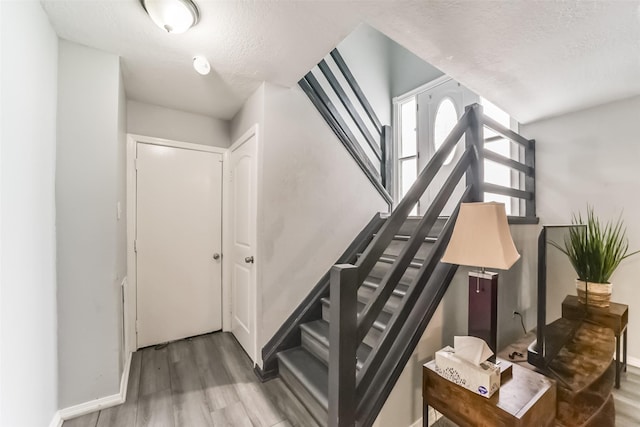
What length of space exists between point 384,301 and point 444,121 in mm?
2946

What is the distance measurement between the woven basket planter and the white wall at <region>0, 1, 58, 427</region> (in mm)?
3213

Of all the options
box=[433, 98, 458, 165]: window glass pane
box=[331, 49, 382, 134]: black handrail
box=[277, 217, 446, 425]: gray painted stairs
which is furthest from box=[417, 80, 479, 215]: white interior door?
box=[277, 217, 446, 425]: gray painted stairs

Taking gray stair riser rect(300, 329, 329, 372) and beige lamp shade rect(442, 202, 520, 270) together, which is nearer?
beige lamp shade rect(442, 202, 520, 270)

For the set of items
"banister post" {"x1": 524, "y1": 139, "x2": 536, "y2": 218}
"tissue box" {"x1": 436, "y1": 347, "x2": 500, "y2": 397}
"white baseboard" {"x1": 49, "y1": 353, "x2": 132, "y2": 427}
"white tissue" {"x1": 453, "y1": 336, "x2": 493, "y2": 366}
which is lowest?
"white baseboard" {"x1": 49, "y1": 353, "x2": 132, "y2": 427}

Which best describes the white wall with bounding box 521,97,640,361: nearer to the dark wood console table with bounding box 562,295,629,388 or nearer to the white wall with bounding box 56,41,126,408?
the dark wood console table with bounding box 562,295,629,388

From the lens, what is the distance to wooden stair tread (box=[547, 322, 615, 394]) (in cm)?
150

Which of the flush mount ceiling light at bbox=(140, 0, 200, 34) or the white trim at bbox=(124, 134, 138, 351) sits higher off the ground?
the flush mount ceiling light at bbox=(140, 0, 200, 34)

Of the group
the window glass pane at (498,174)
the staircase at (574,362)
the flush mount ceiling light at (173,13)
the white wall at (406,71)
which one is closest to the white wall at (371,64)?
the white wall at (406,71)

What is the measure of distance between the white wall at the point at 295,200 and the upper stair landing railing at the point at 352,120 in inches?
3.8

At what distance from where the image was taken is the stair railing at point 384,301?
3.85ft

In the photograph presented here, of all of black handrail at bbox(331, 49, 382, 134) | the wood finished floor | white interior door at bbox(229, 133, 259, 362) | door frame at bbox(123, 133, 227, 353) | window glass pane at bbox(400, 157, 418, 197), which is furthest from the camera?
window glass pane at bbox(400, 157, 418, 197)

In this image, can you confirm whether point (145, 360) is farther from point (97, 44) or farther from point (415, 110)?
point (415, 110)

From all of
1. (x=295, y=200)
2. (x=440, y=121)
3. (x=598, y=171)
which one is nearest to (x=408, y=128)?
(x=440, y=121)

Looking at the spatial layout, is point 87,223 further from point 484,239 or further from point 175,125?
point 484,239
